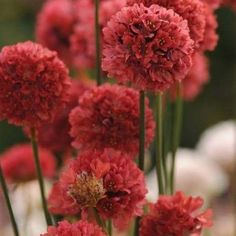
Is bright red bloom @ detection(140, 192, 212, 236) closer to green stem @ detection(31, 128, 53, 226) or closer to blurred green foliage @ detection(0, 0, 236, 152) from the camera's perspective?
green stem @ detection(31, 128, 53, 226)

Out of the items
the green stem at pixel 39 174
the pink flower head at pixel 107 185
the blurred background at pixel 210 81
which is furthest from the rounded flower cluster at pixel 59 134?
the blurred background at pixel 210 81

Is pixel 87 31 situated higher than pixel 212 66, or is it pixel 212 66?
pixel 87 31

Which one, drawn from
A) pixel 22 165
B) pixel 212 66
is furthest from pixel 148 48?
pixel 212 66

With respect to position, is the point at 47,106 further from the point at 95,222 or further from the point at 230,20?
the point at 230,20

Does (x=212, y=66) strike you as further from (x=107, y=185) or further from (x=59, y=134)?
(x=107, y=185)

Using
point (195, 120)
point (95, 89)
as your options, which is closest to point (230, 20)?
point (195, 120)
